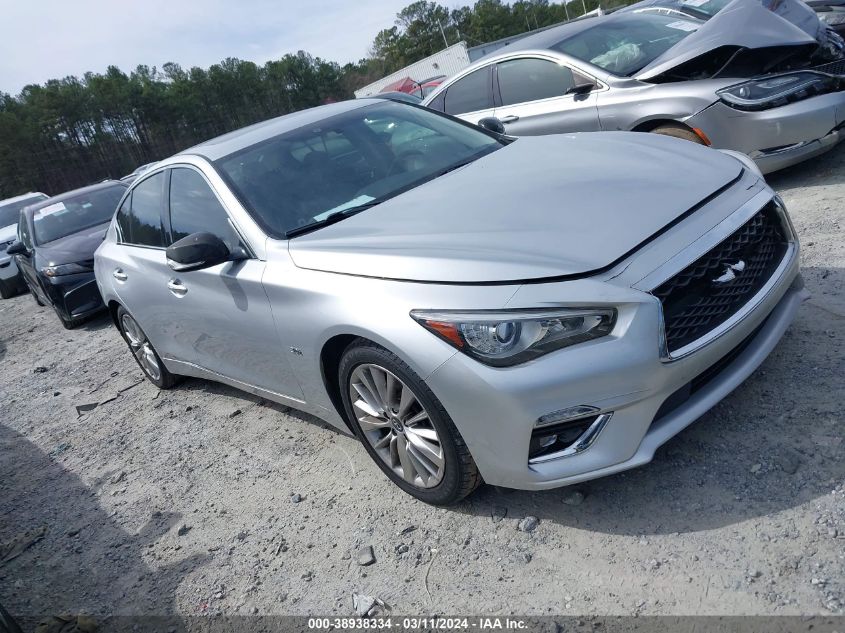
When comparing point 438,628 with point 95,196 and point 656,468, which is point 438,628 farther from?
point 95,196

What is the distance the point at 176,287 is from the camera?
3.79 meters

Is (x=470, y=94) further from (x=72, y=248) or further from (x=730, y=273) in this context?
(x=72, y=248)

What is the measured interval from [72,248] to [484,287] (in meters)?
7.39

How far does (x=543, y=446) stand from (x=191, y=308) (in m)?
2.26

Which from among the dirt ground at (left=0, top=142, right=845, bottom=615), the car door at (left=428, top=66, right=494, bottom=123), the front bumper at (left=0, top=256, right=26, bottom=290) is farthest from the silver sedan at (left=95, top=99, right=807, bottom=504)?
the front bumper at (left=0, top=256, right=26, bottom=290)

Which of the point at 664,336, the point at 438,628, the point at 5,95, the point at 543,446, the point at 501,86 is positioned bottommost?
the point at 438,628

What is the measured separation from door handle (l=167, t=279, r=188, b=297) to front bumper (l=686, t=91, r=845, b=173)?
3875 millimetres

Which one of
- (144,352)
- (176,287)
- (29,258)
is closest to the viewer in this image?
(176,287)

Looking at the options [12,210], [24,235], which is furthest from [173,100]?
[24,235]

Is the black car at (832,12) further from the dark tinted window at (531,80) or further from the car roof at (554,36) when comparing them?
the dark tinted window at (531,80)

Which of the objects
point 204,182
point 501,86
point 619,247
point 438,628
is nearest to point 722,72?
point 501,86

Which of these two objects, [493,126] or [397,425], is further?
[493,126]

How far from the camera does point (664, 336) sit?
2.15 metres

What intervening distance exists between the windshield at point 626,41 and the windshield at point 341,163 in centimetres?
251
